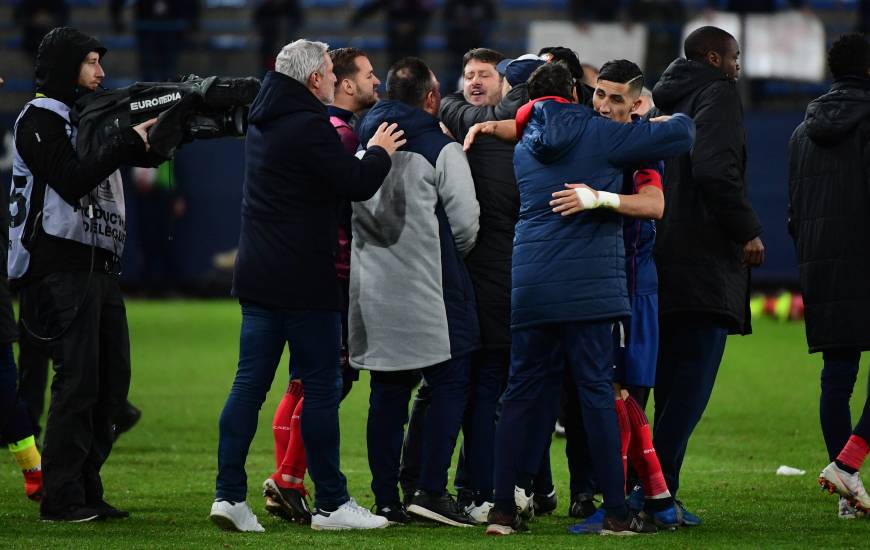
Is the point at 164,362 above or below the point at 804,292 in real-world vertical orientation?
below

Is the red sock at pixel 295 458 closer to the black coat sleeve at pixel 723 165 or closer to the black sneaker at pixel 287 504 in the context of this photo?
the black sneaker at pixel 287 504

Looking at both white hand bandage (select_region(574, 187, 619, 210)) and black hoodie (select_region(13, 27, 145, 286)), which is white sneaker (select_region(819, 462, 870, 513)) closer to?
white hand bandage (select_region(574, 187, 619, 210))

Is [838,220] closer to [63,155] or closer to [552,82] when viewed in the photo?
[552,82]

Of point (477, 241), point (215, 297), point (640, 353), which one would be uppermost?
point (477, 241)

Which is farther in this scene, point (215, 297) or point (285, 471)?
point (215, 297)

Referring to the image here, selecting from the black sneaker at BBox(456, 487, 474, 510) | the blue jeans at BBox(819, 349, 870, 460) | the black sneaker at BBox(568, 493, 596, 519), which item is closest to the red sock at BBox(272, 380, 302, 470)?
the black sneaker at BBox(456, 487, 474, 510)

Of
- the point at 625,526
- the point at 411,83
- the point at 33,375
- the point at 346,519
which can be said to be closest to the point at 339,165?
the point at 411,83

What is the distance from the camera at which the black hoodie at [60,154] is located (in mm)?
6340

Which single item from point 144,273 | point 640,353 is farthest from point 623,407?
point 144,273

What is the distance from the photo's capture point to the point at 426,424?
6.53m

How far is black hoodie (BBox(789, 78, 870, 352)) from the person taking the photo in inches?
269

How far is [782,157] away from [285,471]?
Answer: 13554 mm

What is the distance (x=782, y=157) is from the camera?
62.4 feet

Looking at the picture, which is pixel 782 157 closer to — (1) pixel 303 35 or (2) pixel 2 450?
(1) pixel 303 35
